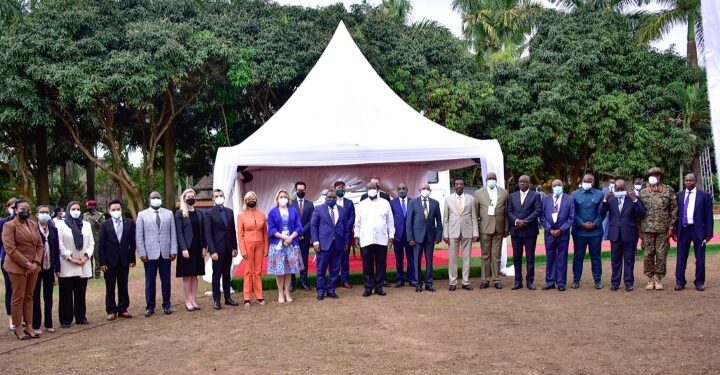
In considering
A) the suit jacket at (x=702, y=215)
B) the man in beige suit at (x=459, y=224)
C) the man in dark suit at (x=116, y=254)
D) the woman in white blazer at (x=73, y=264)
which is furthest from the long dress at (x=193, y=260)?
the suit jacket at (x=702, y=215)

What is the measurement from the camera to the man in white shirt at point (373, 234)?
9695mm

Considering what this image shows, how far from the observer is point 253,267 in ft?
30.2

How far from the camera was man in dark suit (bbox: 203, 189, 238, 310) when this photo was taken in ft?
29.3

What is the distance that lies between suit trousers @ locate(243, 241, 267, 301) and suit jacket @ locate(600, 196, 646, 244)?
4705mm

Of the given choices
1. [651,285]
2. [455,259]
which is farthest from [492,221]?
[651,285]

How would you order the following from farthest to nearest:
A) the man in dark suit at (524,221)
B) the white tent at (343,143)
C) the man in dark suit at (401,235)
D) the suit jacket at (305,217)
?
the white tent at (343,143) → the suit jacket at (305,217) → the man in dark suit at (401,235) → the man in dark suit at (524,221)

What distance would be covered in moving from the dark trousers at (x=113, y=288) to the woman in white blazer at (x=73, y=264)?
0.87 feet

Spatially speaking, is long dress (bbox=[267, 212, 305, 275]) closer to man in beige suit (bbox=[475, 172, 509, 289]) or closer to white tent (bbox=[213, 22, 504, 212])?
white tent (bbox=[213, 22, 504, 212])

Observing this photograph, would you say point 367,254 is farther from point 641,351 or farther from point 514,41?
point 514,41

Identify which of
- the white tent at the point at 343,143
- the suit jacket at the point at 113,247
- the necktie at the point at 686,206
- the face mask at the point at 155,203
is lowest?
the suit jacket at the point at 113,247

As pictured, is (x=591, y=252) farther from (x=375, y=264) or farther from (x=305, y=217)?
(x=305, y=217)

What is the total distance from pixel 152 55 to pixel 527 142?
13.0 metres

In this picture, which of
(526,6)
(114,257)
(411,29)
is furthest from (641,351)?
(526,6)

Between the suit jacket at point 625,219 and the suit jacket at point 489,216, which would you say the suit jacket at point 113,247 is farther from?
the suit jacket at point 625,219
